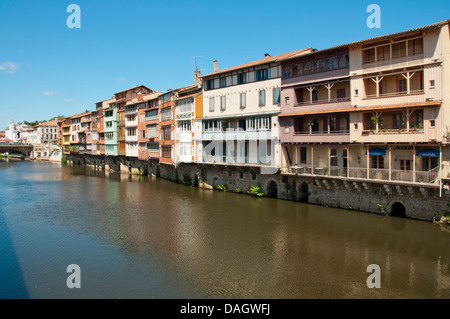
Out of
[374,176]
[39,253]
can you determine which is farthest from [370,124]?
[39,253]

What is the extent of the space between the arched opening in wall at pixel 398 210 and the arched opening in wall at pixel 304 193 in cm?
907

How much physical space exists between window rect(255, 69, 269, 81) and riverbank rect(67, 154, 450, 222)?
34.0 feet

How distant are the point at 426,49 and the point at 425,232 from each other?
554 inches

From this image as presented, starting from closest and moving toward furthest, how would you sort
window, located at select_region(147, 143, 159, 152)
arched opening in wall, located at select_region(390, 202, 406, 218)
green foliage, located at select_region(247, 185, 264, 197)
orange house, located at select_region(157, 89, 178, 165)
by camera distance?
arched opening in wall, located at select_region(390, 202, 406, 218) < green foliage, located at select_region(247, 185, 264, 197) < orange house, located at select_region(157, 89, 178, 165) < window, located at select_region(147, 143, 159, 152)

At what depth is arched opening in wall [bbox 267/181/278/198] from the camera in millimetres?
38000

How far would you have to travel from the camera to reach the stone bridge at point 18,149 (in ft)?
378

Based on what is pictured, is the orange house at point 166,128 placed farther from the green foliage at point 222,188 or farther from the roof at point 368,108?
the roof at point 368,108

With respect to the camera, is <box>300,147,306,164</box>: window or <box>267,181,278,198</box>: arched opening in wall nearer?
<box>300,147,306,164</box>: window

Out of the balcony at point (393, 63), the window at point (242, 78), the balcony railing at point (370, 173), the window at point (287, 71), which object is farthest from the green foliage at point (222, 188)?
the balcony at point (393, 63)

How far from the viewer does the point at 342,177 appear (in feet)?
97.0

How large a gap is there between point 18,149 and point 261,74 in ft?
384

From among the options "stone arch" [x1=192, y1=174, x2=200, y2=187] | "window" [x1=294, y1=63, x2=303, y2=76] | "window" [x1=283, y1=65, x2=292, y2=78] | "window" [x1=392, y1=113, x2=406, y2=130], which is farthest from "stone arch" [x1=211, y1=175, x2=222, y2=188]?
"window" [x1=392, y1=113, x2=406, y2=130]

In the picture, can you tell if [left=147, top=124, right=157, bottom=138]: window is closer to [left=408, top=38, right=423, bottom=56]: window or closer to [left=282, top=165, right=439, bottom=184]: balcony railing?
[left=282, top=165, right=439, bottom=184]: balcony railing

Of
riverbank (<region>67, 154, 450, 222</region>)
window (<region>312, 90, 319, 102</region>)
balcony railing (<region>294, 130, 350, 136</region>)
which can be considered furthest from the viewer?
window (<region>312, 90, 319, 102</region>)
